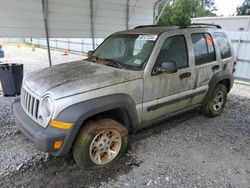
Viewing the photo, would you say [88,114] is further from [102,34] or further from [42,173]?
[102,34]

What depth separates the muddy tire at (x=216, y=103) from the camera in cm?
460

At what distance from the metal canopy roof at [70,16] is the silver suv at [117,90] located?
2.97 metres

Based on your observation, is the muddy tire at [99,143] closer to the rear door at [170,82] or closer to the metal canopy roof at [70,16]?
the rear door at [170,82]

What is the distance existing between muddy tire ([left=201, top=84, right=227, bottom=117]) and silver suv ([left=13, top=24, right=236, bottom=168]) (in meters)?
0.19

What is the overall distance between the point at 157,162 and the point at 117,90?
1244 mm

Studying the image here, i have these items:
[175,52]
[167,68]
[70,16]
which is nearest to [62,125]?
[167,68]

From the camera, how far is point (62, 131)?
248 cm

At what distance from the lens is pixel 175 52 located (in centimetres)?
360

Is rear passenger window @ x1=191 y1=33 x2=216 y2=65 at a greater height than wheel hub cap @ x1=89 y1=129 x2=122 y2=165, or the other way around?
rear passenger window @ x1=191 y1=33 x2=216 y2=65

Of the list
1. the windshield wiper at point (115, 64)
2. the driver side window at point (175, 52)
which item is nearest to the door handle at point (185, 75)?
the driver side window at point (175, 52)

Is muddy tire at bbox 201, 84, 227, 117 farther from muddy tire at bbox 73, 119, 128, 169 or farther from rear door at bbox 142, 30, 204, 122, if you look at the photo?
muddy tire at bbox 73, 119, 128, 169

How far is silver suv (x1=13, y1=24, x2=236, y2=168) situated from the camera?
101 inches

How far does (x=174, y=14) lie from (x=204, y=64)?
33.0 m

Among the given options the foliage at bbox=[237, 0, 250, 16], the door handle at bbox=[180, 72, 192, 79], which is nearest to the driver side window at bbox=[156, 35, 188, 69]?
the door handle at bbox=[180, 72, 192, 79]
